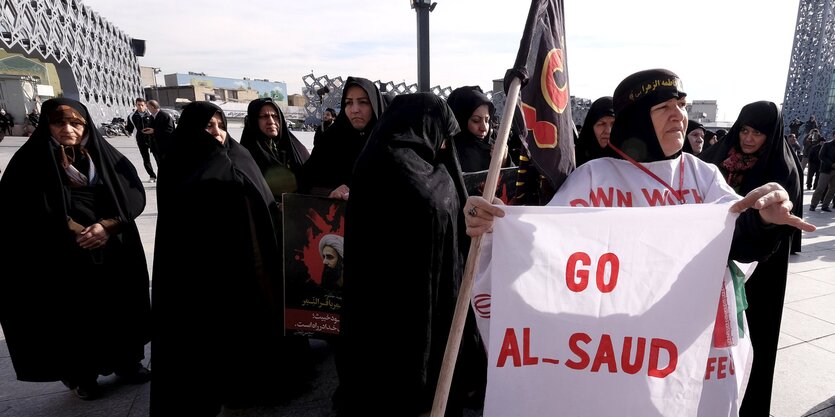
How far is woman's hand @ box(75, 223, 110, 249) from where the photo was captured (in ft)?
8.63

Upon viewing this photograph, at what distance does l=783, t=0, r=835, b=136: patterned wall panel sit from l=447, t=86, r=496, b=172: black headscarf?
39.2 metres

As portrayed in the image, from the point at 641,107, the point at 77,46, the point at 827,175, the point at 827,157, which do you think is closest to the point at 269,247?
the point at 641,107

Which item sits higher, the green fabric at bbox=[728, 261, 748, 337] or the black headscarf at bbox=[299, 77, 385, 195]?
the black headscarf at bbox=[299, 77, 385, 195]

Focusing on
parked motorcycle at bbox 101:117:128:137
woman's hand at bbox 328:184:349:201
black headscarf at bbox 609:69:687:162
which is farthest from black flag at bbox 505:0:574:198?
parked motorcycle at bbox 101:117:128:137

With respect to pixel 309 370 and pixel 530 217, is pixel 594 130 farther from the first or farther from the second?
pixel 309 370

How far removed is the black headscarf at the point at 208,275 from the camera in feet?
7.83

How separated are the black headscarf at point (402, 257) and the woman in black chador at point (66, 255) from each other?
1668 millimetres

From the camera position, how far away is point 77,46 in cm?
3303

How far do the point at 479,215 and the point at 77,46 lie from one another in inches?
1674

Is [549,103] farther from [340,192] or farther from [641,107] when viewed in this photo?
[340,192]

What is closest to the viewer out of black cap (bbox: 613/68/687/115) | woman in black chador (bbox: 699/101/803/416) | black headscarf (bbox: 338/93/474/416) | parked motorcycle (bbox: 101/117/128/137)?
black cap (bbox: 613/68/687/115)

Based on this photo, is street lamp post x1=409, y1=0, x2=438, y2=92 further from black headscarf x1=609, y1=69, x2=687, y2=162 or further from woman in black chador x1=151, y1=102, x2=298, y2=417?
black headscarf x1=609, y1=69, x2=687, y2=162

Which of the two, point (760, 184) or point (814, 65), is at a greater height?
point (814, 65)

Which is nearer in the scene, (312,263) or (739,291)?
(739,291)
